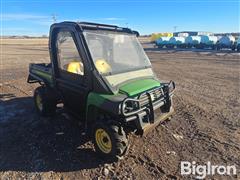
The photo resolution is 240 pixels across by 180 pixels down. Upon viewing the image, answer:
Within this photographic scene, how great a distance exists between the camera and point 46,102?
5910 millimetres

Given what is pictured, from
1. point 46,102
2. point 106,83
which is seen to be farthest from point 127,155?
point 46,102

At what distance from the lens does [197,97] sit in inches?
327

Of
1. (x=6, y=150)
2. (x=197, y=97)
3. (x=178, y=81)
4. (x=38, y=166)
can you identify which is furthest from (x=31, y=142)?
(x=178, y=81)

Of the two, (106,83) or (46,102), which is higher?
(106,83)

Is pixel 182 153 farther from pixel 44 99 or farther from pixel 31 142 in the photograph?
pixel 44 99

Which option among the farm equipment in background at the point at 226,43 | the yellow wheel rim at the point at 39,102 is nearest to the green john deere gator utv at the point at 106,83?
the yellow wheel rim at the point at 39,102

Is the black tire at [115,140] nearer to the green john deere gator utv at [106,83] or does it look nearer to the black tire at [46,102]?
the green john deere gator utv at [106,83]

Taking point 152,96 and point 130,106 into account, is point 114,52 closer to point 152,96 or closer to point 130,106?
point 152,96

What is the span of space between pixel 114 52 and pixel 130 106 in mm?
1367

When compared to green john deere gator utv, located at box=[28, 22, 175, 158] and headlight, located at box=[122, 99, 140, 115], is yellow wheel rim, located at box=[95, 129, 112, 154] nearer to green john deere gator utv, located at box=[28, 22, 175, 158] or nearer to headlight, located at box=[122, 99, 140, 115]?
green john deere gator utv, located at box=[28, 22, 175, 158]

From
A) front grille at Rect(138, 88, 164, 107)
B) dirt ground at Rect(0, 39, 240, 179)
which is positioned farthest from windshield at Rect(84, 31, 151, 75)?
dirt ground at Rect(0, 39, 240, 179)

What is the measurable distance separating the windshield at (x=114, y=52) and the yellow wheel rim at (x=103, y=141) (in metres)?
1.03

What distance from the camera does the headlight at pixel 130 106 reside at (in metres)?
3.79

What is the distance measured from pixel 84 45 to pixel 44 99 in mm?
2213
